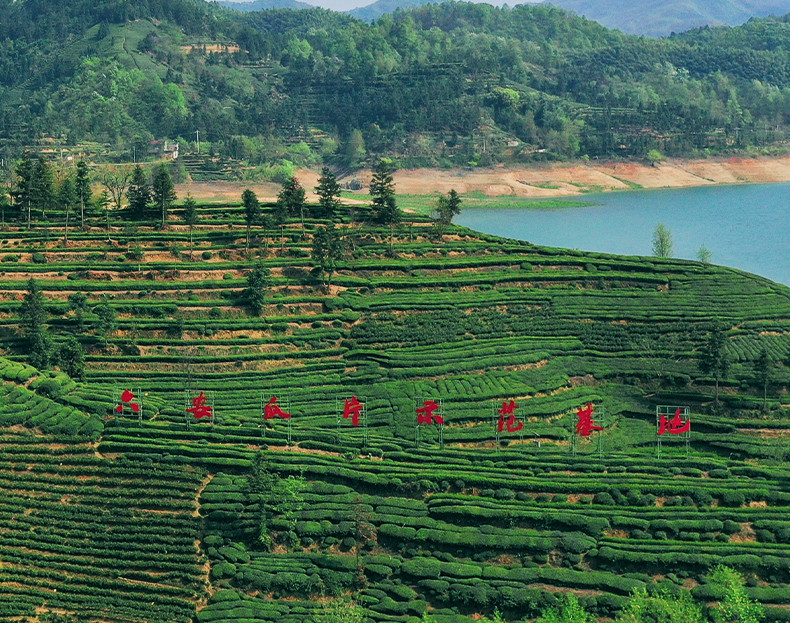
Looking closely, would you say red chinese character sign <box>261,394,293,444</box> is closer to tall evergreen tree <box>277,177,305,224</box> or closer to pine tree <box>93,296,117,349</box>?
pine tree <box>93,296,117,349</box>

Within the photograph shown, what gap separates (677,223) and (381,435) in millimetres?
99301

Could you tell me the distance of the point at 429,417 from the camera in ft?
216

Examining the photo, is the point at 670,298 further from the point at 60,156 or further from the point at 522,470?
the point at 60,156

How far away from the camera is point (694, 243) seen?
Answer: 138 metres

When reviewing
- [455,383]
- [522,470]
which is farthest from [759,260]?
[522,470]

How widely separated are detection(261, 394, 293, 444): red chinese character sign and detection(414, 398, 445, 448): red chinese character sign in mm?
8498

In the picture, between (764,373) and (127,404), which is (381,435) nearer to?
(127,404)

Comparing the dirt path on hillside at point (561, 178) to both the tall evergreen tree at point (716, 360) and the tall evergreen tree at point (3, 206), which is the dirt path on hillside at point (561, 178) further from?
the tall evergreen tree at point (716, 360)

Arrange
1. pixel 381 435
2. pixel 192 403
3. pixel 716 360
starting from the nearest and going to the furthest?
pixel 381 435, pixel 192 403, pixel 716 360

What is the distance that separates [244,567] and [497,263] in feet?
151

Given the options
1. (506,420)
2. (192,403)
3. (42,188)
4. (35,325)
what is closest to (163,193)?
(42,188)

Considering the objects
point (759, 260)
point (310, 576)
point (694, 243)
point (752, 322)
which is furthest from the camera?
point (694, 243)

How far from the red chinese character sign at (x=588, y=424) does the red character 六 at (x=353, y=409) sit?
14554mm

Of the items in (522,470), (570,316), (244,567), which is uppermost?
(570,316)
